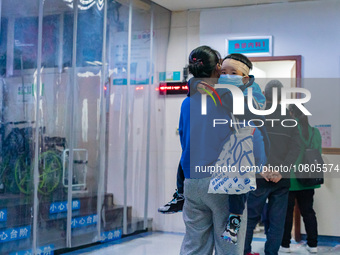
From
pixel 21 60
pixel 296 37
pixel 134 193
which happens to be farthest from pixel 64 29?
pixel 296 37

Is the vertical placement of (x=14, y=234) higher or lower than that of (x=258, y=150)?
lower

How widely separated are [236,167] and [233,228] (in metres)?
0.27

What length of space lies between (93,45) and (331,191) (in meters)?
2.94

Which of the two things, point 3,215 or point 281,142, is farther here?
point 281,142

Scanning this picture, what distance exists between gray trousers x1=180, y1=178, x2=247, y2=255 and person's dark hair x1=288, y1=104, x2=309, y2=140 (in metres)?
2.52

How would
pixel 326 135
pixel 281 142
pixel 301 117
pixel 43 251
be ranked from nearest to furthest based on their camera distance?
pixel 281 142 < pixel 43 251 < pixel 301 117 < pixel 326 135

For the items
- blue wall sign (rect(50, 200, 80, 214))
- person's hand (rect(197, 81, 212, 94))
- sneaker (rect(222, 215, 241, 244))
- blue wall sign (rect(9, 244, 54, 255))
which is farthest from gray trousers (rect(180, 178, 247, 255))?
blue wall sign (rect(50, 200, 80, 214))

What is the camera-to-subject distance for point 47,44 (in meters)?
4.30

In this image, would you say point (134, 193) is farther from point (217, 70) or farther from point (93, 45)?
point (217, 70)

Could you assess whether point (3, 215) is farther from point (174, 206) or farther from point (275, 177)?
point (275, 177)

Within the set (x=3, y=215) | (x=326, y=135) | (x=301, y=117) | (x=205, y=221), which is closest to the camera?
(x=205, y=221)

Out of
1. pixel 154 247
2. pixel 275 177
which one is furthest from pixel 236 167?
pixel 154 247

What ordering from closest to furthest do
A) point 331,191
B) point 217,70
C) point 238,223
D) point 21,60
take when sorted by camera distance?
point 238,223 → point 217,70 → point 21,60 → point 331,191

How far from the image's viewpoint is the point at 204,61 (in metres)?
2.44
